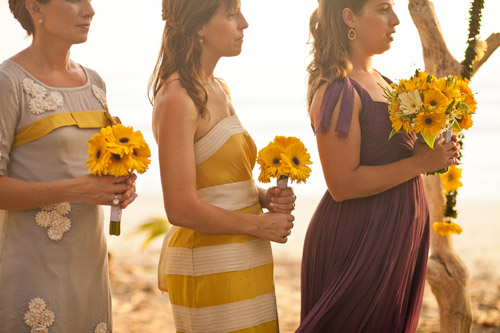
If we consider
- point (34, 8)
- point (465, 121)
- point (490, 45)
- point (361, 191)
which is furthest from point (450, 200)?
point (34, 8)

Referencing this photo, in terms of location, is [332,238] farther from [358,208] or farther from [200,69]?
[200,69]

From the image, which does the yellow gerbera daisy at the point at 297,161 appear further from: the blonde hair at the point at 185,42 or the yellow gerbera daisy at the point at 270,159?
the blonde hair at the point at 185,42

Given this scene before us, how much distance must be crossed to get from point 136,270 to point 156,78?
6.01 meters

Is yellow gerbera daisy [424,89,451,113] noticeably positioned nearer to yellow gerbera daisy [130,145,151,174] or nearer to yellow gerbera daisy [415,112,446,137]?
yellow gerbera daisy [415,112,446,137]

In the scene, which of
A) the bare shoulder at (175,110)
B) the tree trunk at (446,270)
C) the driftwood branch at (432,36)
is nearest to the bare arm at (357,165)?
the bare shoulder at (175,110)

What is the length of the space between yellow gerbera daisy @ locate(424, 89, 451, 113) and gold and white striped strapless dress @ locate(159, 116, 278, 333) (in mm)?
775

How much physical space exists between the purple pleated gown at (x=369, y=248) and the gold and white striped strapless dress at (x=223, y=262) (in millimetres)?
284

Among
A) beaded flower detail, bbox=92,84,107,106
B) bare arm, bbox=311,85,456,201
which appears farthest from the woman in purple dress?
beaded flower detail, bbox=92,84,107,106

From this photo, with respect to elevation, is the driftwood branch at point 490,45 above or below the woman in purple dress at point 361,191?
above

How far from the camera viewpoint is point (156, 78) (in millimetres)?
2584

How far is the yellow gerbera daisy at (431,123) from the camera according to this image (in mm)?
2502

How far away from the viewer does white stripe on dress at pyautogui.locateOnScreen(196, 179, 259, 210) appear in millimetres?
2539

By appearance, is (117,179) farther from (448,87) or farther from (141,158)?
(448,87)

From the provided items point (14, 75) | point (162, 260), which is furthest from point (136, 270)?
point (14, 75)
